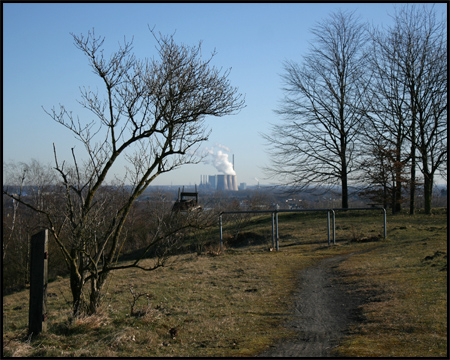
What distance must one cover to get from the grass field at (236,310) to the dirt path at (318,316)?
21 centimetres

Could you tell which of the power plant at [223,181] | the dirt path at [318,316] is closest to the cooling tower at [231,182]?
the power plant at [223,181]

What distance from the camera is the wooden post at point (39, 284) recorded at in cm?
614

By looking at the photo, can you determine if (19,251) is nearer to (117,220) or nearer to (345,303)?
(117,220)

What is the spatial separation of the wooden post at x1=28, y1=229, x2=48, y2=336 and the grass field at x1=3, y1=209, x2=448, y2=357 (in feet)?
0.63

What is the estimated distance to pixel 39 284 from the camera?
20.4 ft

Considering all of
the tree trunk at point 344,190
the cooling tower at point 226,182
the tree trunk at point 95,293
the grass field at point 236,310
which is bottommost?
the grass field at point 236,310

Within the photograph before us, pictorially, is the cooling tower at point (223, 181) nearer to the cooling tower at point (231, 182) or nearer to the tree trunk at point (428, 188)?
the cooling tower at point (231, 182)

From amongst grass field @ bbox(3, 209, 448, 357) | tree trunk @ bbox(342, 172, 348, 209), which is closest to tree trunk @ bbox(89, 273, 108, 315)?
grass field @ bbox(3, 209, 448, 357)

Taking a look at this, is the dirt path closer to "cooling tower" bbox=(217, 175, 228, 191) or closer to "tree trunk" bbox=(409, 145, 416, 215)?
"tree trunk" bbox=(409, 145, 416, 215)

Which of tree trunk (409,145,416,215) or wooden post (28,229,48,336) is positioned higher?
tree trunk (409,145,416,215)

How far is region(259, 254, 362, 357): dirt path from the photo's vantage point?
5422 millimetres

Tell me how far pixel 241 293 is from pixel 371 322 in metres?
3.30

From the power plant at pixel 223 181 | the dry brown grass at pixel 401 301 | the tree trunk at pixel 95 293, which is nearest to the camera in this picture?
the dry brown grass at pixel 401 301

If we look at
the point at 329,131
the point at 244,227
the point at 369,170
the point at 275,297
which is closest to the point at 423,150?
the point at 369,170
